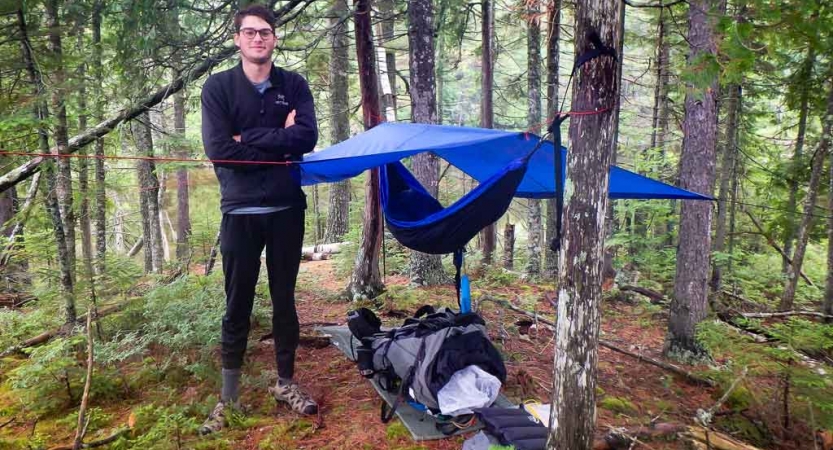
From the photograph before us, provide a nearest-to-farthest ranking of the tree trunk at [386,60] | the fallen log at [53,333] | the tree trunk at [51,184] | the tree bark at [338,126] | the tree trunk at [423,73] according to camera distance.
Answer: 1. the tree trunk at [51,184]
2. the fallen log at [53,333]
3. the tree trunk at [423,73]
4. the tree trunk at [386,60]
5. the tree bark at [338,126]

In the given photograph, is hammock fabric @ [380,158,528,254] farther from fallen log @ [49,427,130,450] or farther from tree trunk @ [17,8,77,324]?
tree trunk @ [17,8,77,324]

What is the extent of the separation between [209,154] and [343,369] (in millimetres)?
1593

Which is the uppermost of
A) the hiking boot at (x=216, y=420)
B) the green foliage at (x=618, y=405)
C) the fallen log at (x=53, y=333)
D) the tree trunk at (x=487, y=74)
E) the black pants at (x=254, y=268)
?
the tree trunk at (x=487, y=74)

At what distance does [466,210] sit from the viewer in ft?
7.61

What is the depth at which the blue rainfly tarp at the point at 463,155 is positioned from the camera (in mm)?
2318

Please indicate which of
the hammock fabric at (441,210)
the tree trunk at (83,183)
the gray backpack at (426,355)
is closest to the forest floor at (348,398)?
the gray backpack at (426,355)

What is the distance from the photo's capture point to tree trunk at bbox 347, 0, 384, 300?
12.8 feet

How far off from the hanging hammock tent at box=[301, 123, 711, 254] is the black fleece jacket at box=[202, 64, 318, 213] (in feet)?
0.82

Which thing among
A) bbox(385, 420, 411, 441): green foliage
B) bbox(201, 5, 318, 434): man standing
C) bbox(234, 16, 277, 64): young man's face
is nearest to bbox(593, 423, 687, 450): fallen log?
bbox(385, 420, 411, 441): green foliage

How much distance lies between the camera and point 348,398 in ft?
8.43

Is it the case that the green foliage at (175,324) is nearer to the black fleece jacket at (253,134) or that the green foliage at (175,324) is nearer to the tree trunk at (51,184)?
the tree trunk at (51,184)

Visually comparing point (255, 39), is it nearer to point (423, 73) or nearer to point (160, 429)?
point (160, 429)

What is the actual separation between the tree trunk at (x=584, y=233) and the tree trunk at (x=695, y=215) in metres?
2.18

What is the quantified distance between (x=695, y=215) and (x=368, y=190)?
2.61 m
